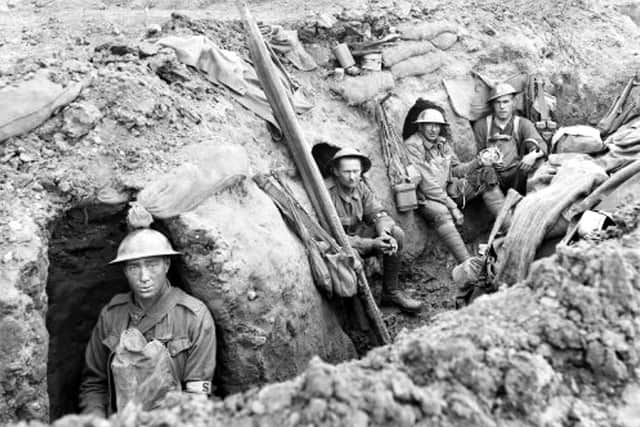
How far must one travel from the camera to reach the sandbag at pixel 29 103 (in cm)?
498

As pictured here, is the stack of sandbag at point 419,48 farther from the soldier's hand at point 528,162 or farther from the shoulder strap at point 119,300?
the shoulder strap at point 119,300

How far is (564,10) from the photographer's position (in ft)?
33.3

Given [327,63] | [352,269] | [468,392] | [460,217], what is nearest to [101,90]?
[352,269]

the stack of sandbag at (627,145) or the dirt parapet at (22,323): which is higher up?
the stack of sandbag at (627,145)

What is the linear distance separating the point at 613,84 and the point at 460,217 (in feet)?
10.4

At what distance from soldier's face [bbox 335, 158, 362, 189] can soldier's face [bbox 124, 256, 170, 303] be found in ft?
8.10

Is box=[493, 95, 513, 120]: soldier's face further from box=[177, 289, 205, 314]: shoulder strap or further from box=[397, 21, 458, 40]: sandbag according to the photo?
box=[177, 289, 205, 314]: shoulder strap

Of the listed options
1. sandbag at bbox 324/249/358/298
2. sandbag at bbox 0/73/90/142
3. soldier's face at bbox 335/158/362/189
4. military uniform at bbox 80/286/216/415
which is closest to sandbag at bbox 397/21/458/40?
soldier's face at bbox 335/158/362/189

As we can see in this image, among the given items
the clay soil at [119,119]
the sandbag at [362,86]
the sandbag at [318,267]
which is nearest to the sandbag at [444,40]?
the clay soil at [119,119]

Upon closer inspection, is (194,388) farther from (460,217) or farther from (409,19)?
(409,19)

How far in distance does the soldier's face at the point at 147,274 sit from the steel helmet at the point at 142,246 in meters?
0.08

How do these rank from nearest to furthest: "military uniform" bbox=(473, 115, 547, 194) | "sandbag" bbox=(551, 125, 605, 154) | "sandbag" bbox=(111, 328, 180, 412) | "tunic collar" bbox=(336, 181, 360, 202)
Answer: "sandbag" bbox=(111, 328, 180, 412), "sandbag" bbox=(551, 125, 605, 154), "tunic collar" bbox=(336, 181, 360, 202), "military uniform" bbox=(473, 115, 547, 194)

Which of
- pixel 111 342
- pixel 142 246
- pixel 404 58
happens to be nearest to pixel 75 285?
pixel 111 342

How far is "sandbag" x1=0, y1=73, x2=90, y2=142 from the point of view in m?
4.98
